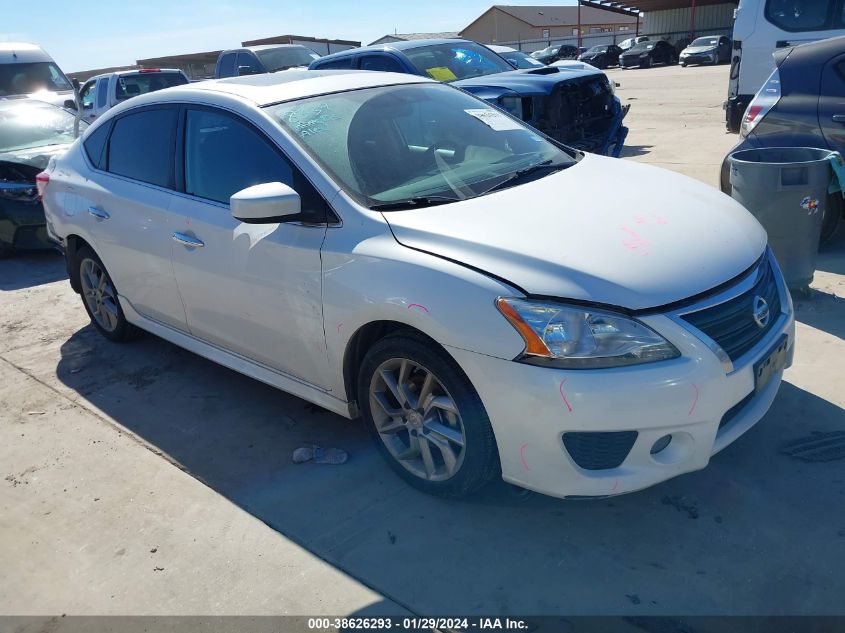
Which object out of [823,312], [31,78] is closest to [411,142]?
[823,312]

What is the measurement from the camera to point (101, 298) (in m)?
5.02

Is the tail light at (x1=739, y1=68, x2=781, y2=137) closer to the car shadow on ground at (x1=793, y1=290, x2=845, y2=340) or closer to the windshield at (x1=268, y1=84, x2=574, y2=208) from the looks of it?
the car shadow on ground at (x1=793, y1=290, x2=845, y2=340)

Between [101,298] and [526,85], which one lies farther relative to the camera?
[526,85]

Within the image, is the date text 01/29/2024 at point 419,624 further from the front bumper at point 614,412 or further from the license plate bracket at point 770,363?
the license plate bracket at point 770,363

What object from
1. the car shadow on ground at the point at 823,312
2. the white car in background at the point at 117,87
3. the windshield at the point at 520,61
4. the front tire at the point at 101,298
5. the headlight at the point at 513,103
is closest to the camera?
the car shadow on ground at the point at 823,312

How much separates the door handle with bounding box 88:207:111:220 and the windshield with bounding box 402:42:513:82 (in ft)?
17.2

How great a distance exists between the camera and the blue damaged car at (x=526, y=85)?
26.0ft

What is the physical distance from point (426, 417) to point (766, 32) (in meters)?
7.00

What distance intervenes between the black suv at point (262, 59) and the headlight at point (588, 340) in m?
13.0

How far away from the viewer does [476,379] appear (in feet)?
8.75

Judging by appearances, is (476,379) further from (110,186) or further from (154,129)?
(110,186)

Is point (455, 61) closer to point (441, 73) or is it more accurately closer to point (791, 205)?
point (441, 73)

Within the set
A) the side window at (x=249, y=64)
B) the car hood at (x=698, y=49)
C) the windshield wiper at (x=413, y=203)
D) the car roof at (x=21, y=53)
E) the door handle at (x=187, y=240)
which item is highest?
the windshield wiper at (x=413, y=203)

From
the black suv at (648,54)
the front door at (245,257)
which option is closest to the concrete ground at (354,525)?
the front door at (245,257)
